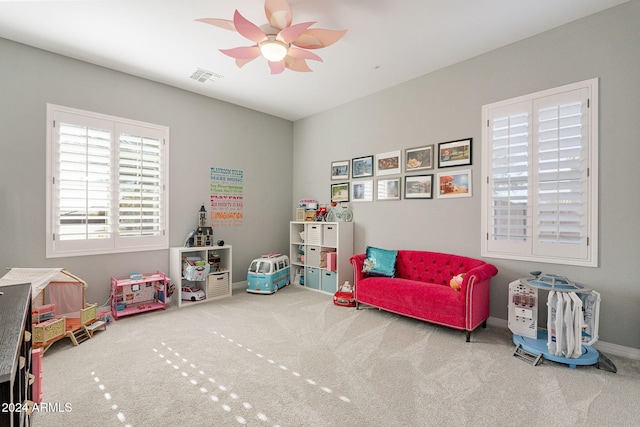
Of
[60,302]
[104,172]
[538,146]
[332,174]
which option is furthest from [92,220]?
[538,146]

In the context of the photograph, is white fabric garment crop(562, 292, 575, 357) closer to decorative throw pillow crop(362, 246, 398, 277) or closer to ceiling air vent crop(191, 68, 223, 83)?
decorative throw pillow crop(362, 246, 398, 277)

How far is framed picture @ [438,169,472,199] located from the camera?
11.5 feet

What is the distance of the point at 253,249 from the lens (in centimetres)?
522

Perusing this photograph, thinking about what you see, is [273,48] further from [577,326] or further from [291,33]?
[577,326]

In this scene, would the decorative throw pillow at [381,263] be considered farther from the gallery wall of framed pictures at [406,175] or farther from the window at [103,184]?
the window at [103,184]

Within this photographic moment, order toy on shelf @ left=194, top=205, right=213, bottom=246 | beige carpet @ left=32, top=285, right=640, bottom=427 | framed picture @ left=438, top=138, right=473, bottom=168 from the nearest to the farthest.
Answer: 1. beige carpet @ left=32, top=285, right=640, bottom=427
2. framed picture @ left=438, top=138, right=473, bottom=168
3. toy on shelf @ left=194, top=205, right=213, bottom=246

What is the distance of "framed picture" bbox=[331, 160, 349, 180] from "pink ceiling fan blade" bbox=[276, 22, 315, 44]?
2.56m

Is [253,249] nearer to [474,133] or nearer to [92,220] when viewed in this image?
[92,220]

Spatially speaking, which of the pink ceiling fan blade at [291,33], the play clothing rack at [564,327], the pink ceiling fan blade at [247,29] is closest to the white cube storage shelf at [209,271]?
the pink ceiling fan blade at [247,29]

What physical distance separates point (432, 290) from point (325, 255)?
6.41 ft

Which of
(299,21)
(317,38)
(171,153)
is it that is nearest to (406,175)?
(317,38)

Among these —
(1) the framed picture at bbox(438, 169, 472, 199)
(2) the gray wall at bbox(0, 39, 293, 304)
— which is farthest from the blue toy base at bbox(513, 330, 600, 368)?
(2) the gray wall at bbox(0, 39, 293, 304)

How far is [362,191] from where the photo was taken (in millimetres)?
4648

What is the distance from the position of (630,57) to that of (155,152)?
17.6ft
